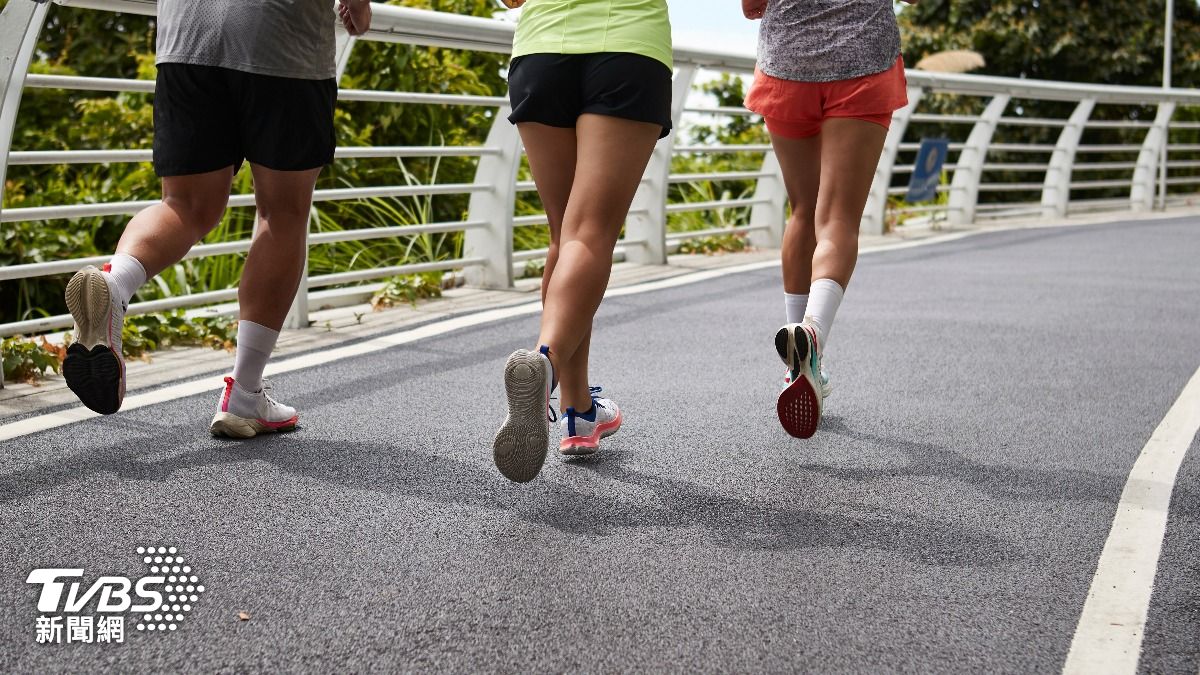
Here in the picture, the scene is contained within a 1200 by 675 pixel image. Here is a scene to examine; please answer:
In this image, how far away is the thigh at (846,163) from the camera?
3898 millimetres

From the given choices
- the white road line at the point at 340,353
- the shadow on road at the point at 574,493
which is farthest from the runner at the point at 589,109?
the white road line at the point at 340,353

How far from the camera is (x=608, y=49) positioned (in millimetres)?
3230

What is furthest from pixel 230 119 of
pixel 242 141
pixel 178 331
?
pixel 178 331

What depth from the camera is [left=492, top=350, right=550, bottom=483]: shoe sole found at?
9.64 ft

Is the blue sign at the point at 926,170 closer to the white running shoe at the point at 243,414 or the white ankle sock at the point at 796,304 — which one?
the white ankle sock at the point at 796,304

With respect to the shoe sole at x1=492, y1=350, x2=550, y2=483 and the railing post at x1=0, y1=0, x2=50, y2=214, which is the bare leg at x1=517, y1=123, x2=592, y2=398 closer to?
the shoe sole at x1=492, y1=350, x2=550, y2=483

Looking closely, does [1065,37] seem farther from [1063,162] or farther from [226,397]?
[226,397]

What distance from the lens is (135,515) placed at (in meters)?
3.03

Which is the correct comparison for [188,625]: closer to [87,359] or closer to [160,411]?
[87,359]

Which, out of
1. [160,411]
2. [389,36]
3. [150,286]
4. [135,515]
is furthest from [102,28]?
[135,515]

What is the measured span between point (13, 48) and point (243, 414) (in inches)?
58.7

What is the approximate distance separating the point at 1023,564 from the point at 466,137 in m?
8.06

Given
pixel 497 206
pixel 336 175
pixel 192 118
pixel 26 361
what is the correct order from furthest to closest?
1. pixel 336 175
2. pixel 497 206
3. pixel 26 361
4. pixel 192 118

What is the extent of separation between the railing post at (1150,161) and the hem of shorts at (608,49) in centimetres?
1482
